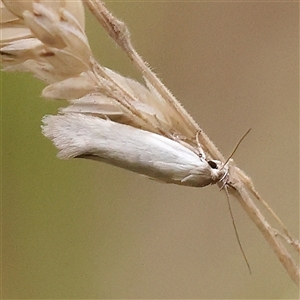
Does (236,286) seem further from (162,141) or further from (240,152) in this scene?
(162,141)

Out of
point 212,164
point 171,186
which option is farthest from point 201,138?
point 171,186

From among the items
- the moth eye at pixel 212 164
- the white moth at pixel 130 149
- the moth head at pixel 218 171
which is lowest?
the moth head at pixel 218 171

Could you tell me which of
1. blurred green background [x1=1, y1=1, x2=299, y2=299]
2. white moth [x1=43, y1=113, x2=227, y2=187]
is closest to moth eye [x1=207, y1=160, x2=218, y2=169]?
white moth [x1=43, y1=113, x2=227, y2=187]

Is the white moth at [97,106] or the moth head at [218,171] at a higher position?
the white moth at [97,106]

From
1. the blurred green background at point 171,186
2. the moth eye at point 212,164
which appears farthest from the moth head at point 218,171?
the blurred green background at point 171,186

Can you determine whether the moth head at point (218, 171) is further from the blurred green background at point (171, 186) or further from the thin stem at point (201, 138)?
the blurred green background at point (171, 186)

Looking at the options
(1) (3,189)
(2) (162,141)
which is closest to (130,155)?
(2) (162,141)
